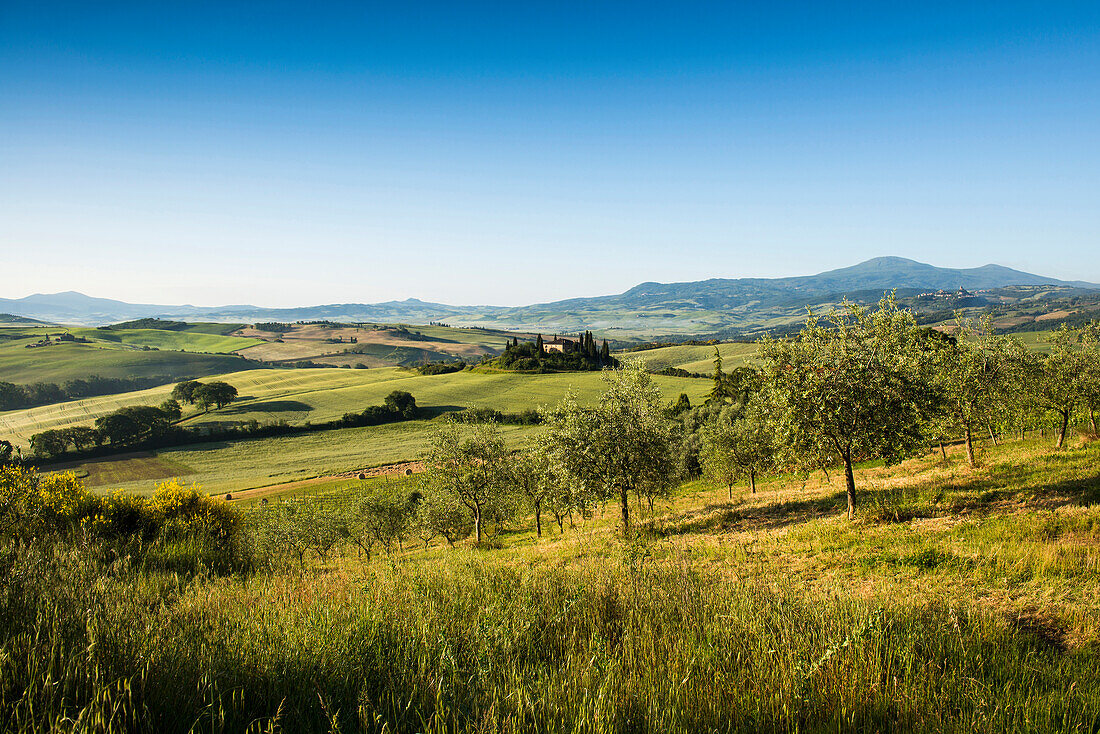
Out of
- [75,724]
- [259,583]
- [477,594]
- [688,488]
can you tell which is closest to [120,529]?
[259,583]

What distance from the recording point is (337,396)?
410 ft

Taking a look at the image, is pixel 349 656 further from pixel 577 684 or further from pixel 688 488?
pixel 688 488

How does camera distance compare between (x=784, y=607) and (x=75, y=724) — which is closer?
(x=75, y=724)

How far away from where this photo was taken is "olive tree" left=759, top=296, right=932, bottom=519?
17.2m

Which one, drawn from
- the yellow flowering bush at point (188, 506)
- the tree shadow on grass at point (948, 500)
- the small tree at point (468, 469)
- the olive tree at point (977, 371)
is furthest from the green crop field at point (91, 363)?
the olive tree at point (977, 371)

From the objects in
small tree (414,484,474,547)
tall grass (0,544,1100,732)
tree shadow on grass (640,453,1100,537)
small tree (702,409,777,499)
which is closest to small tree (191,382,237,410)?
small tree (414,484,474,547)

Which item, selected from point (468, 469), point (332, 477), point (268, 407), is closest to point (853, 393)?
point (468, 469)

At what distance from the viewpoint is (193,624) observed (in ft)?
16.7

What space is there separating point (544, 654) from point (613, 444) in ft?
60.0

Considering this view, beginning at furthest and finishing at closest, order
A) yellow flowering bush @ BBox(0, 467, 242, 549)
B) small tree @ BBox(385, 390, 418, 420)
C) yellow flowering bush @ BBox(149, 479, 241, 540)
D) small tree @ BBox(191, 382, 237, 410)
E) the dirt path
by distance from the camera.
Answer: small tree @ BBox(191, 382, 237, 410)
small tree @ BBox(385, 390, 418, 420)
the dirt path
yellow flowering bush @ BBox(149, 479, 241, 540)
yellow flowering bush @ BBox(0, 467, 242, 549)

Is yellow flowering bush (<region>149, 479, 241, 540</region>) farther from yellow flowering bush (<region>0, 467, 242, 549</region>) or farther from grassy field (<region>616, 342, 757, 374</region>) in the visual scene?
grassy field (<region>616, 342, 757, 374</region>)

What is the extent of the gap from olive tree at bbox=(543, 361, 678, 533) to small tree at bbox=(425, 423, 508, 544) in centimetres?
1299

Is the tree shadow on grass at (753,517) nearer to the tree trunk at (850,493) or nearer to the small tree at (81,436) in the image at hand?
the tree trunk at (850,493)

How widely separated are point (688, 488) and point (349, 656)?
55.7 meters
